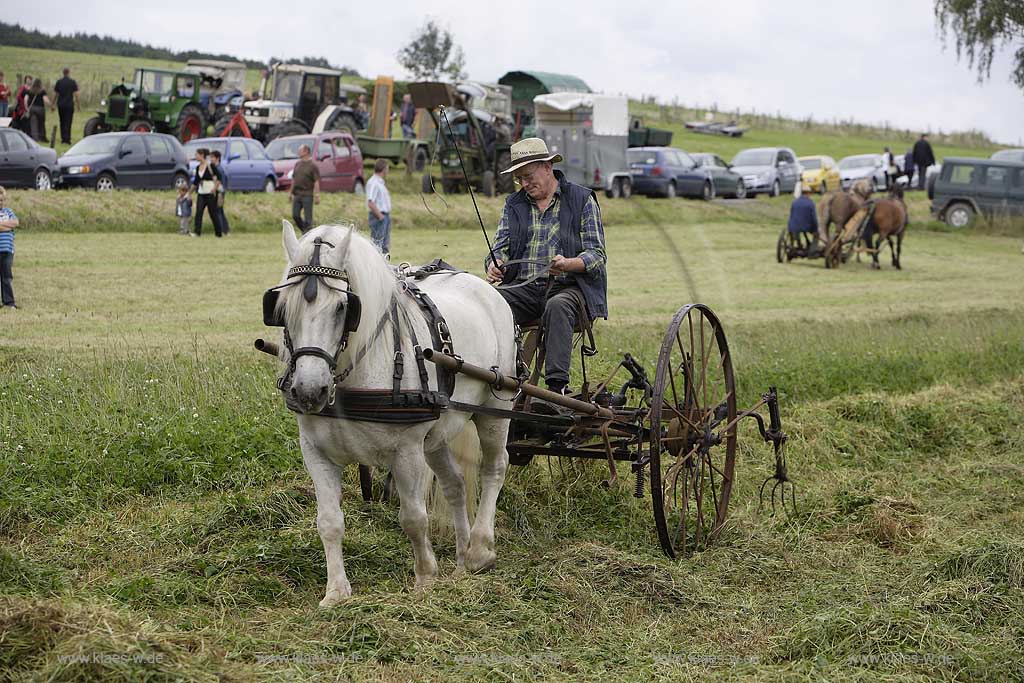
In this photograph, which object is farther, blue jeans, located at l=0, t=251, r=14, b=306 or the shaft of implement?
blue jeans, located at l=0, t=251, r=14, b=306

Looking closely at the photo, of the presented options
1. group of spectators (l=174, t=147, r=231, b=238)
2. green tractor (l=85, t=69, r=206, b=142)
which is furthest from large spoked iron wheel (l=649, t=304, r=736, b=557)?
green tractor (l=85, t=69, r=206, b=142)

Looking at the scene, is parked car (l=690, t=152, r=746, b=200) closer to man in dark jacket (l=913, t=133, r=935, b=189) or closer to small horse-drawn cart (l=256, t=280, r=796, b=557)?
man in dark jacket (l=913, t=133, r=935, b=189)

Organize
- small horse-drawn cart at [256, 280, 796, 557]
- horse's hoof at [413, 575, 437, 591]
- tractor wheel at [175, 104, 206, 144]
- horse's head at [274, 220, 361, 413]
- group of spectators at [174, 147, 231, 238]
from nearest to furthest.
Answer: horse's head at [274, 220, 361, 413] → horse's hoof at [413, 575, 437, 591] → small horse-drawn cart at [256, 280, 796, 557] → group of spectators at [174, 147, 231, 238] → tractor wheel at [175, 104, 206, 144]

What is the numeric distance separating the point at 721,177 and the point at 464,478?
2948cm

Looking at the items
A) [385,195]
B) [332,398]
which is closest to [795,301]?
[385,195]

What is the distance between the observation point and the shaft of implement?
18.6 feet

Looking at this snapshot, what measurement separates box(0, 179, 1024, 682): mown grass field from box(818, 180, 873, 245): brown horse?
35.6 ft

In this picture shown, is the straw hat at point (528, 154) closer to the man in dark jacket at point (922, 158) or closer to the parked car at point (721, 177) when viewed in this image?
the parked car at point (721, 177)

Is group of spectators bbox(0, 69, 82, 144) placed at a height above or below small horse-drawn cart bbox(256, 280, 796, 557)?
above

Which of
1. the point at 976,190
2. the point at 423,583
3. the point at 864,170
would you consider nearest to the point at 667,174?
the point at 976,190

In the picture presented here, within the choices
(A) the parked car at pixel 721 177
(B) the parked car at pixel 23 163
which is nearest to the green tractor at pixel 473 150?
(A) the parked car at pixel 721 177

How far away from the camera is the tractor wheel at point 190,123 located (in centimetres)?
3359

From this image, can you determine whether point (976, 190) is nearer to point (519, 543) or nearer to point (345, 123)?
point (345, 123)

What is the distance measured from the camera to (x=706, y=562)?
699 centimetres
